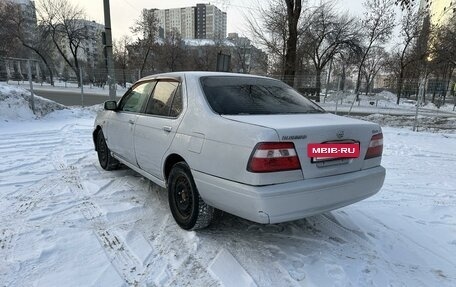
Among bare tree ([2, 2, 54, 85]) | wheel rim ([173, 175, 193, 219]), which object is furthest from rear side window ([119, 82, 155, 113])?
bare tree ([2, 2, 54, 85])

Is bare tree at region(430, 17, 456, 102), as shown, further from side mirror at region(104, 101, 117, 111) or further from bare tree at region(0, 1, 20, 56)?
bare tree at region(0, 1, 20, 56)

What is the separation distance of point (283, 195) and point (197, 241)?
114 centimetres

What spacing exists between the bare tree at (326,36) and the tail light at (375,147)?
27.5m

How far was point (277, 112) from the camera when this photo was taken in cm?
345

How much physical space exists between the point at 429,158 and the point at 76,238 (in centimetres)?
713

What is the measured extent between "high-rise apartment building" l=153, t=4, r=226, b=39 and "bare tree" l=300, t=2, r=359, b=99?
10474 mm

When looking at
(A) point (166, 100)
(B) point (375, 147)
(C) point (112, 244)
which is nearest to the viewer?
(C) point (112, 244)

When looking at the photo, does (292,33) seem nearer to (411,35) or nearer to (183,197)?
(183,197)

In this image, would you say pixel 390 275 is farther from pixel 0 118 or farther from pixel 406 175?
pixel 0 118

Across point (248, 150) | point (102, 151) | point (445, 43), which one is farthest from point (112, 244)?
point (445, 43)

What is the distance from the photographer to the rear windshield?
3356 millimetres

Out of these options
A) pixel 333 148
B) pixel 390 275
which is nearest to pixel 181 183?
pixel 333 148

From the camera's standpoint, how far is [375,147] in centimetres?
342

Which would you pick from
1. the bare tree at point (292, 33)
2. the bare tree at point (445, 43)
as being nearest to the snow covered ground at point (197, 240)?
the bare tree at point (292, 33)
